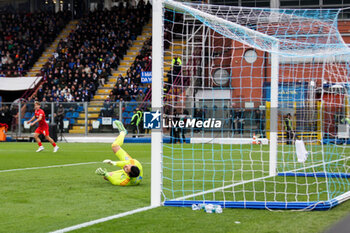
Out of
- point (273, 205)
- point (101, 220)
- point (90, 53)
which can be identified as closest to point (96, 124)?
point (90, 53)

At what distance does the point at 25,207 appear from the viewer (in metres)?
6.54

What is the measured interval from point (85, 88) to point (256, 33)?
79.7 ft

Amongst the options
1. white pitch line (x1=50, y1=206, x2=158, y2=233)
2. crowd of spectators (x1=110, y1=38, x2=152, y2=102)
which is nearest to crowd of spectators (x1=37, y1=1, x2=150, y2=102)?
crowd of spectators (x1=110, y1=38, x2=152, y2=102)

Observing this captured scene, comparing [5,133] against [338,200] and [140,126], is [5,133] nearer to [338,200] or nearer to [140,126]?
[140,126]

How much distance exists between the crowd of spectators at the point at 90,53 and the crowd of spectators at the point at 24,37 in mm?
2130

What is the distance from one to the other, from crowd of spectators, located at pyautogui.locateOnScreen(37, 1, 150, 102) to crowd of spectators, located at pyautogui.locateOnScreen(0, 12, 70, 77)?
→ 2.13 meters

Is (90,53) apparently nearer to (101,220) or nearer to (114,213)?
(114,213)

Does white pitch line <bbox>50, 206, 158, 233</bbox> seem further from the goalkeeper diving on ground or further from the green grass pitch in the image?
the goalkeeper diving on ground

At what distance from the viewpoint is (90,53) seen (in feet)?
117

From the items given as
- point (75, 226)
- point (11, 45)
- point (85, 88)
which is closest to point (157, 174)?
point (75, 226)

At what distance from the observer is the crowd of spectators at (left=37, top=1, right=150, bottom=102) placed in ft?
106

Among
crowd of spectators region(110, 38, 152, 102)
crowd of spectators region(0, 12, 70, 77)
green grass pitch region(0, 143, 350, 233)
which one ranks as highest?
crowd of spectators region(0, 12, 70, 77)

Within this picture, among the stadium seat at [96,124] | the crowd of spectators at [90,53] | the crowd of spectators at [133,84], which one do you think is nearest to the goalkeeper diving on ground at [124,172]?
the stadium seat at [96,124]

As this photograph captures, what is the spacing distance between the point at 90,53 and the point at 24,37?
7.46m
